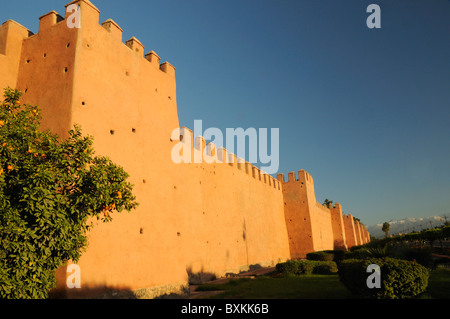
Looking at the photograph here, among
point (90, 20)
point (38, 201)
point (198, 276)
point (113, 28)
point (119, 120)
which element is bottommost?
point (198, 276)

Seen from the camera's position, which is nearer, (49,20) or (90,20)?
(90,20)

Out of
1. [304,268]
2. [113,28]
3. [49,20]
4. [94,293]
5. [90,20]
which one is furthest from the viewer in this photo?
[304,268]

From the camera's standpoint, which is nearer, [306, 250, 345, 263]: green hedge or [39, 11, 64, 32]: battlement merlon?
[39, 11, 64, 32]: battlement merlon

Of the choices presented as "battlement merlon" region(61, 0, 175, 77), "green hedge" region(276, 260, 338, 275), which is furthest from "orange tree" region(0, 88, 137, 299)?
"green hedge" region(276, 260, 338, 275)

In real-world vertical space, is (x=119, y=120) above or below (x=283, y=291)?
above

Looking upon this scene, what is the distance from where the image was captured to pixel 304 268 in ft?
55.6

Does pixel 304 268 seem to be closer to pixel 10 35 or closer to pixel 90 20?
pixel 90 20

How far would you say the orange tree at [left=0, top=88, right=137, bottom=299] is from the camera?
5555mm

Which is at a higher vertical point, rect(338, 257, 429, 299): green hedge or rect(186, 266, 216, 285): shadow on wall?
rect(338, 257, 429, 299): green hedge

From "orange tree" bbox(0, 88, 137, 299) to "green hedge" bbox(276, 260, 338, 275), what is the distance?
12.4 metres

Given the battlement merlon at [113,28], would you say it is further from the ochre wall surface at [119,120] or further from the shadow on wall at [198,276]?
the shadow on wall at [198,276]

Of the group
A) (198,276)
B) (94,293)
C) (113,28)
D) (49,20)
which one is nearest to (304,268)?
(198,276)

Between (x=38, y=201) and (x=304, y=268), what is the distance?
14472mm

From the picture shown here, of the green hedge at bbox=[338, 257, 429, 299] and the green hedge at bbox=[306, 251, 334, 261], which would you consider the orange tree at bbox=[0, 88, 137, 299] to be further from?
the green hedge at bbox=[306, 251, 334, 261]
